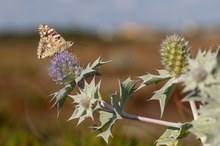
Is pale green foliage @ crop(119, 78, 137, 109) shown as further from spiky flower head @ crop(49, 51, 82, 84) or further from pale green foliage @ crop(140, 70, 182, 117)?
spiky flower head @ crop(49, 51, 82, 84)

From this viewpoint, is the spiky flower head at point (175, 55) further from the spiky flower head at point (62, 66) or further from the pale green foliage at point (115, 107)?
the spiky flower head at point (62, 66)

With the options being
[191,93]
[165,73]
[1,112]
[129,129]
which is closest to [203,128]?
[191,93]

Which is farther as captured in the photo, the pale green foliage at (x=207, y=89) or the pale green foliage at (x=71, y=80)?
the pale green foliage at (x=71, y=80)

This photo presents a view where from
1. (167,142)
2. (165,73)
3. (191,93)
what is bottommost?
(167,142)

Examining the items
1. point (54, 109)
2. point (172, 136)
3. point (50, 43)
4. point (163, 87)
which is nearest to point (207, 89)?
point (163, 87)

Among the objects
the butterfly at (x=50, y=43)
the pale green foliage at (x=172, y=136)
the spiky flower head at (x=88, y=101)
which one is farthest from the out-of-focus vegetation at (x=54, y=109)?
the pale green foliage at (x=172, y=136)

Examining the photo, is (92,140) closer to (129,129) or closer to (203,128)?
(203,128)
